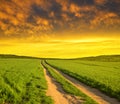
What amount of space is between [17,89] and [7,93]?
8.44 feet

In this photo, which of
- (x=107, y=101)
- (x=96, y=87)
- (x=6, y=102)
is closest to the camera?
(x=6, y=102)

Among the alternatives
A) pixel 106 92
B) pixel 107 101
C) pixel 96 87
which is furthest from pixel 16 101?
pixel 96 87

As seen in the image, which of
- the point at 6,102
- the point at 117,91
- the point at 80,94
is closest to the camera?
the point at 6,102

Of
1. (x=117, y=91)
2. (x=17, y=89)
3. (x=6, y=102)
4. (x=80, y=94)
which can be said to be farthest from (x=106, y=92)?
(x=6, y=102)

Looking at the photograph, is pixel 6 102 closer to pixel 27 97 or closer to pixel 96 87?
pixel 27 97

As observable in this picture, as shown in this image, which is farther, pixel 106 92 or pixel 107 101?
pixel 106 92

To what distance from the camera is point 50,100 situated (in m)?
16.5

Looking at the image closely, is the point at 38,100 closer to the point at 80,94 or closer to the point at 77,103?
the point at 77,103

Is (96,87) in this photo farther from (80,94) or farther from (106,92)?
(80,94)

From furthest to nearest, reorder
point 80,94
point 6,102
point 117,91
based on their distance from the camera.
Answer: point 117,91, point 80,94, point 6,102

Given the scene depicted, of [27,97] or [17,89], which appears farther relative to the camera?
[17,89]

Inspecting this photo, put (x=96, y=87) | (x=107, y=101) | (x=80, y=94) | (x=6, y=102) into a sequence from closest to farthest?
(x=6, y=102), (x=107, y=101), (x=80, y=94), (x=96, y=87)

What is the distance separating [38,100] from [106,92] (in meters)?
7.86

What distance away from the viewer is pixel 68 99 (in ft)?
57.2
